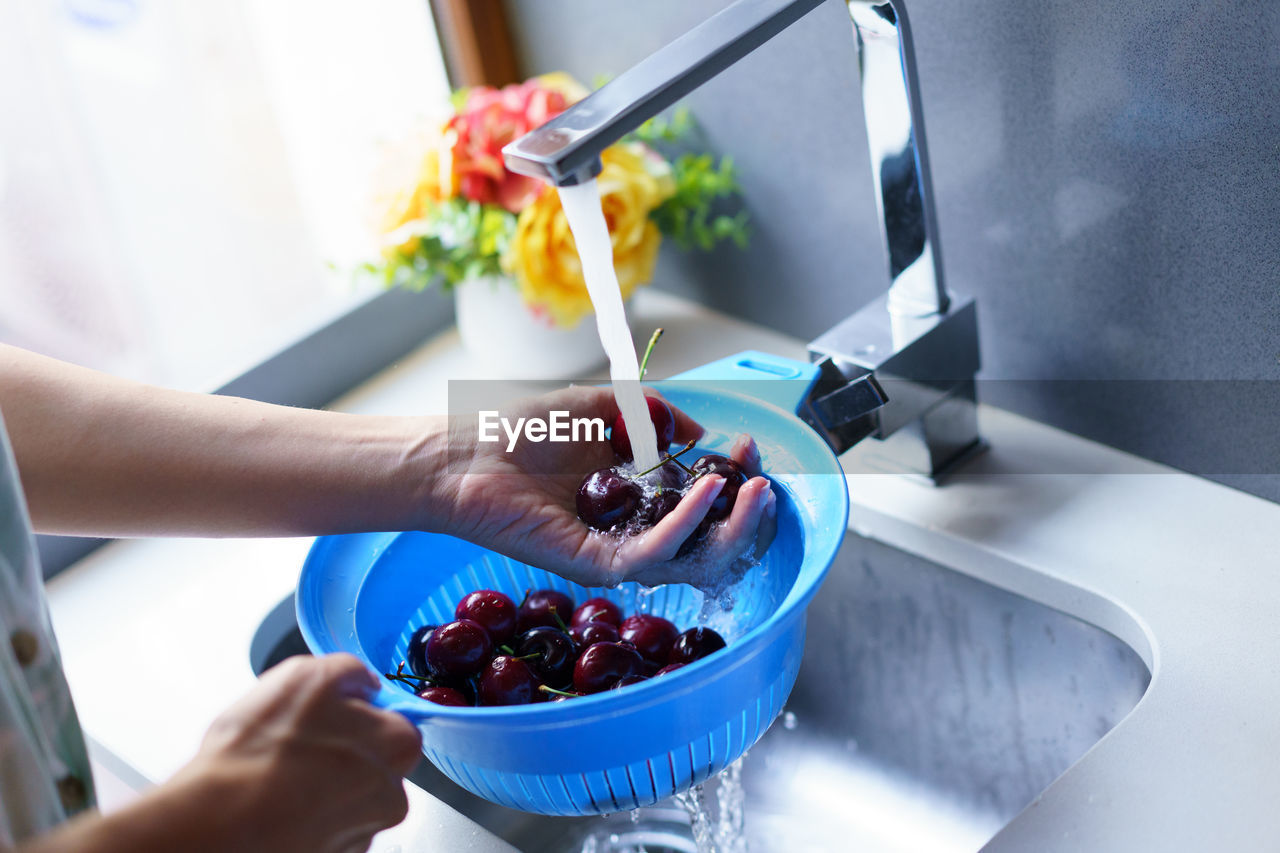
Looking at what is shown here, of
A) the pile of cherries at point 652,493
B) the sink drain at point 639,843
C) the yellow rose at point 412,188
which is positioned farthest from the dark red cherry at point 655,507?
the yellow rose at point 412,188

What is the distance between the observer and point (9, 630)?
56 cm

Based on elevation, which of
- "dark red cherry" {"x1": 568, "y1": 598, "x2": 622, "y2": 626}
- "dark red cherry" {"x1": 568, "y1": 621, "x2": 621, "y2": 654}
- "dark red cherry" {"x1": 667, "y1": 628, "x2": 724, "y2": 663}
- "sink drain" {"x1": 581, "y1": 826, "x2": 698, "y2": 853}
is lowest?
"sink drain" {"x1": 581, "y1": 826, "x2": 698, "y2": 853}

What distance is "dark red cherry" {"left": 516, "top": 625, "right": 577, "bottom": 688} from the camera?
2.53 feet

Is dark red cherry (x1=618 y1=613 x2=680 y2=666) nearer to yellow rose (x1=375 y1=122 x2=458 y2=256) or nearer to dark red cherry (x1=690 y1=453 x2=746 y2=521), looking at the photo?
dark red cherry (x1=690 y1=453 x2=746 y2=521)

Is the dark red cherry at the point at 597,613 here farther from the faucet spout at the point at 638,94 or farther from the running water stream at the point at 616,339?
the faucet spout at the point at 638,94

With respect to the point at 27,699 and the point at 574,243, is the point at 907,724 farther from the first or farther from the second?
the point at 27,699

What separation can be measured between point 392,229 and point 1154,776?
2.66ft

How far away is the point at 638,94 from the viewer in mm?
629

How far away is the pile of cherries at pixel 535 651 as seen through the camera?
0.74 meters

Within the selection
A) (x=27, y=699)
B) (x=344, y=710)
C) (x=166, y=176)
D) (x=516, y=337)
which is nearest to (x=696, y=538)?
(x=344, y=710)

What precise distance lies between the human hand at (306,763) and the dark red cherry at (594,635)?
231mm

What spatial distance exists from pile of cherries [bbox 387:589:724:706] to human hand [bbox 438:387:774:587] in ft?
0.15

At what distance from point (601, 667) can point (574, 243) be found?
438 mm

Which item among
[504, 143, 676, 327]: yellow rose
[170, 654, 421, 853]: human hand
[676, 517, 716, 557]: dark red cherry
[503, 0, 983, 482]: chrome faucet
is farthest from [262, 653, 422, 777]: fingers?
[504, 143, 676, 327]: yellow rose
